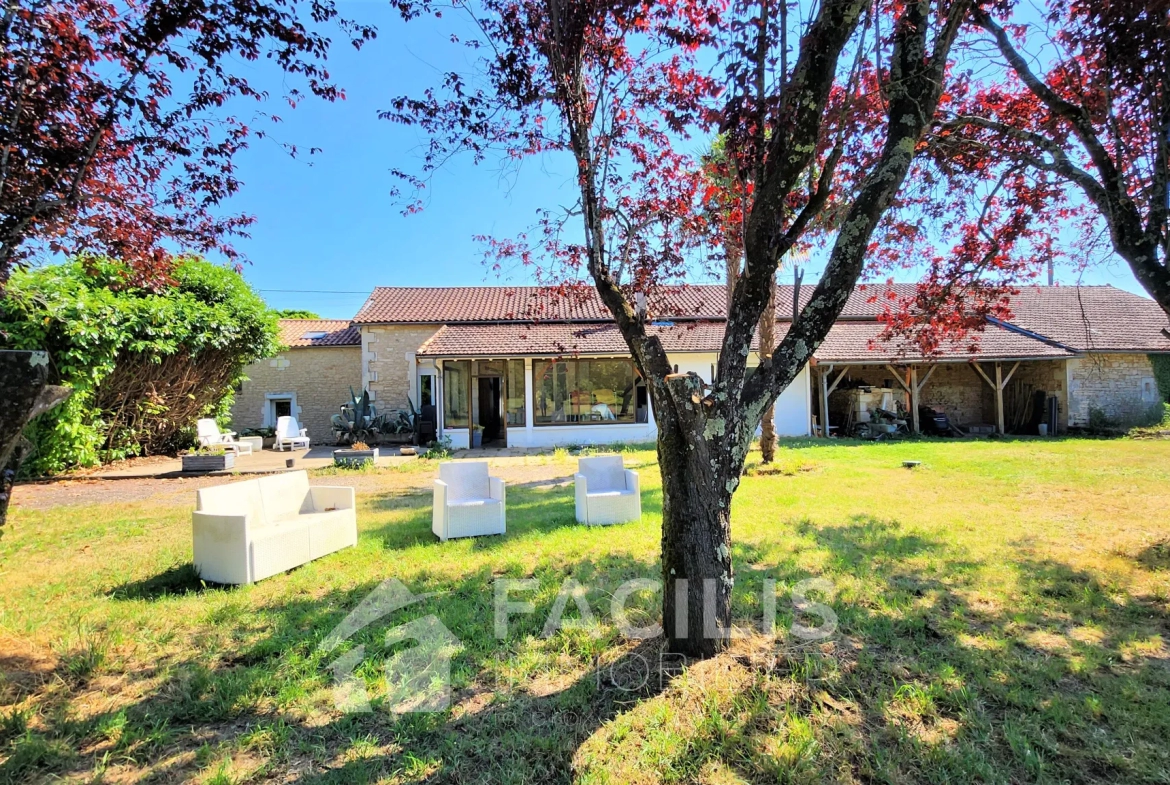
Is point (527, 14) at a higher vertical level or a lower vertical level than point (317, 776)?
higher

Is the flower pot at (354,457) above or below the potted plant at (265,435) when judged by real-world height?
below

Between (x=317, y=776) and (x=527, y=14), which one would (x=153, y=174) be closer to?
(x=527, y=14)

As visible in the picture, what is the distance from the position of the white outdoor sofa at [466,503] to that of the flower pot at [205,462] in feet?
28.7

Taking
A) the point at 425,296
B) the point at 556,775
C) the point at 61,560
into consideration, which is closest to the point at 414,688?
the point at 556,775

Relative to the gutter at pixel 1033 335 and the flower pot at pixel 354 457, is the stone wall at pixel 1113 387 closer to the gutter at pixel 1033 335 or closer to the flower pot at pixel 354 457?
the gutter at pixel 1033 335

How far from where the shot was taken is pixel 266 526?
5.16 m

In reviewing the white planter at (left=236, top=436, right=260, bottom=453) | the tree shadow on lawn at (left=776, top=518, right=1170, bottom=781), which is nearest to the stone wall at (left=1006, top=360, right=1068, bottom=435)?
the tree shadow on lawn at (left=776, top=518, right=1170, bottom=781)

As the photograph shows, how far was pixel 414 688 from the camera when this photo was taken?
3.01m

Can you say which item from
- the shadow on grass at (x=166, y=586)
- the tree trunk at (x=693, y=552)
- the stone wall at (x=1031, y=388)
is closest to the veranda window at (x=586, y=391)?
the shadow on grass at (x=166, y=586)

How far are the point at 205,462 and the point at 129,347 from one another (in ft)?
10.9

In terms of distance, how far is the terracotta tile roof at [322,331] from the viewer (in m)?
20.8

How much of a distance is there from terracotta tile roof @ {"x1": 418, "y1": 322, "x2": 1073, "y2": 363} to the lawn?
1002 cm

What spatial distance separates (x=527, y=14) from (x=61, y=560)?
710 cm

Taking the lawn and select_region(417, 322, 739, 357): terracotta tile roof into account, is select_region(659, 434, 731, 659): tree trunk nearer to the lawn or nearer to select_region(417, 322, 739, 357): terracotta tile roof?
the lawn
